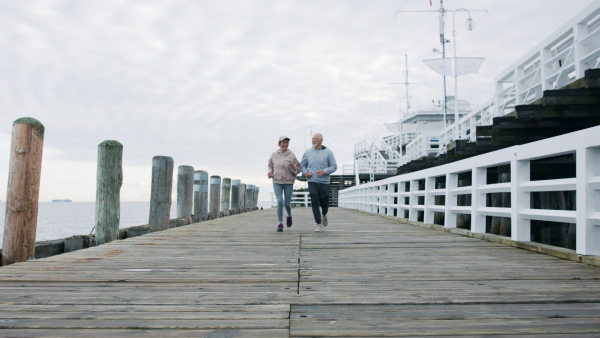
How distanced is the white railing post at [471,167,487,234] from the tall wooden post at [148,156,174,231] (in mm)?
5239

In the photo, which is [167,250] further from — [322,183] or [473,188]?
[473,188]

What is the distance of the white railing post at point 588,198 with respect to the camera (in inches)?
149

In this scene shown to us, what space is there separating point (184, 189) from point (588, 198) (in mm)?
8411

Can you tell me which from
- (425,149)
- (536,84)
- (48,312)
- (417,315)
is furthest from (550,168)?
(425,149)

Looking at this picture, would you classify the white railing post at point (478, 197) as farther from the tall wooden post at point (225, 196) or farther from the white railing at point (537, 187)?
the tall wooden post at point (225, 196)

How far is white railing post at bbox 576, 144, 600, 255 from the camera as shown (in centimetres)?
379

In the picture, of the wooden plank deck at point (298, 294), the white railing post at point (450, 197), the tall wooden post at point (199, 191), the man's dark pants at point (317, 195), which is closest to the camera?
the wooden plank deck at point (298, 294)

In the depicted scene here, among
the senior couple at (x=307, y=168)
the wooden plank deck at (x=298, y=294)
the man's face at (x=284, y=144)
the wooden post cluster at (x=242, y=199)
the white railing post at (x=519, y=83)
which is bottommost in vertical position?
the wooden plank deck at (x=298, y=294)

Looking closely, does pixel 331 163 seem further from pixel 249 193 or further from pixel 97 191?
pixel 249 193

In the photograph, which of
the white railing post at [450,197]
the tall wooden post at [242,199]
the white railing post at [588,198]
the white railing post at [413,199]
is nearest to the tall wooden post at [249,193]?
the tall wooden post at [242,199]

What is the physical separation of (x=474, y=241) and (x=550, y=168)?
11.2 ft

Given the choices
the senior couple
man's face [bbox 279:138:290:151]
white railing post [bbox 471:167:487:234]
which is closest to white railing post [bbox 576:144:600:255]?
white railing post [bbox 471:167:487:234]

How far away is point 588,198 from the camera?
12.6 feet

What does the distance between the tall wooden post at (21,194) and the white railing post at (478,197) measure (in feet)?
17.9
